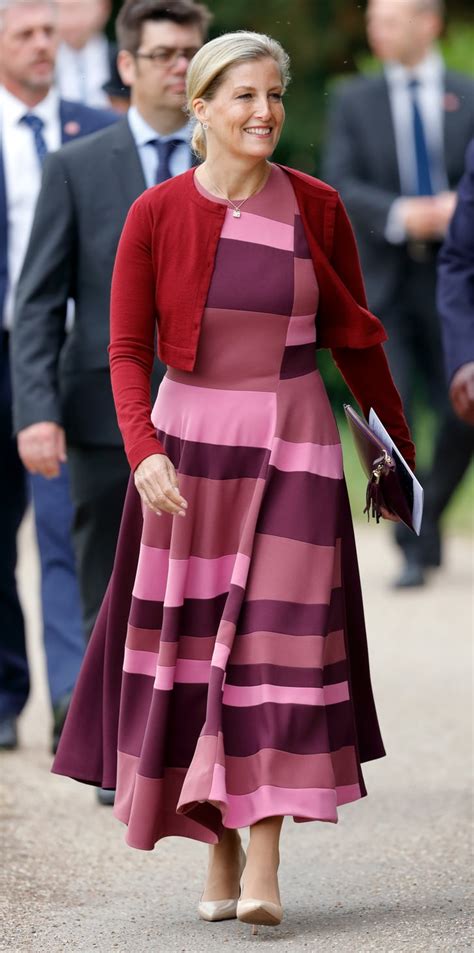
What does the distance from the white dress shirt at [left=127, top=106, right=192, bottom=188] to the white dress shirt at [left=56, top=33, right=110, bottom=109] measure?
261 centimetres

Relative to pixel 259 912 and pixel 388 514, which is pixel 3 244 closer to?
pixel 388 514

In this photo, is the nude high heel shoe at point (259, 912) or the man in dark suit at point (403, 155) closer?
the nude high heel shoe at point (259, 912)

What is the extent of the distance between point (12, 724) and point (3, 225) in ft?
5.01

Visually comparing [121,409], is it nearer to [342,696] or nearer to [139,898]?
[342,696]

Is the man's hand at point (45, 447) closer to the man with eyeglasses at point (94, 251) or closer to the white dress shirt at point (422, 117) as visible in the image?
the man with eyeglasses at point (94, 251)

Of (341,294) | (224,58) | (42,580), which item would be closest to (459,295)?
(341,294)

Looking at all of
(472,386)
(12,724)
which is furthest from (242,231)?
(12,724)

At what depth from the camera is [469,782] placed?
249 inches

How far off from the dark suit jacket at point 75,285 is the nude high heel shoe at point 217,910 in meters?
1.58

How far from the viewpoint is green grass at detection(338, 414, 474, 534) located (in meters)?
12.9

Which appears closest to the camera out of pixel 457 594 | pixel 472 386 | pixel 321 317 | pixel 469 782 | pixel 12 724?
pixel 321 317

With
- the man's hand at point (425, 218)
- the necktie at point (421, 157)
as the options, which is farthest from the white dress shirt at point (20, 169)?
the necktie at point (421, 157)

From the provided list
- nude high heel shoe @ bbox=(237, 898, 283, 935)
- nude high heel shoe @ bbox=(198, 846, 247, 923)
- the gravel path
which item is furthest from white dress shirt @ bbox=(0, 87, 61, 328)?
nude high heel shoe @ bbox=(237, 898, 283, 935)

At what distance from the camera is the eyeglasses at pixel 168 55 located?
19.0ft
